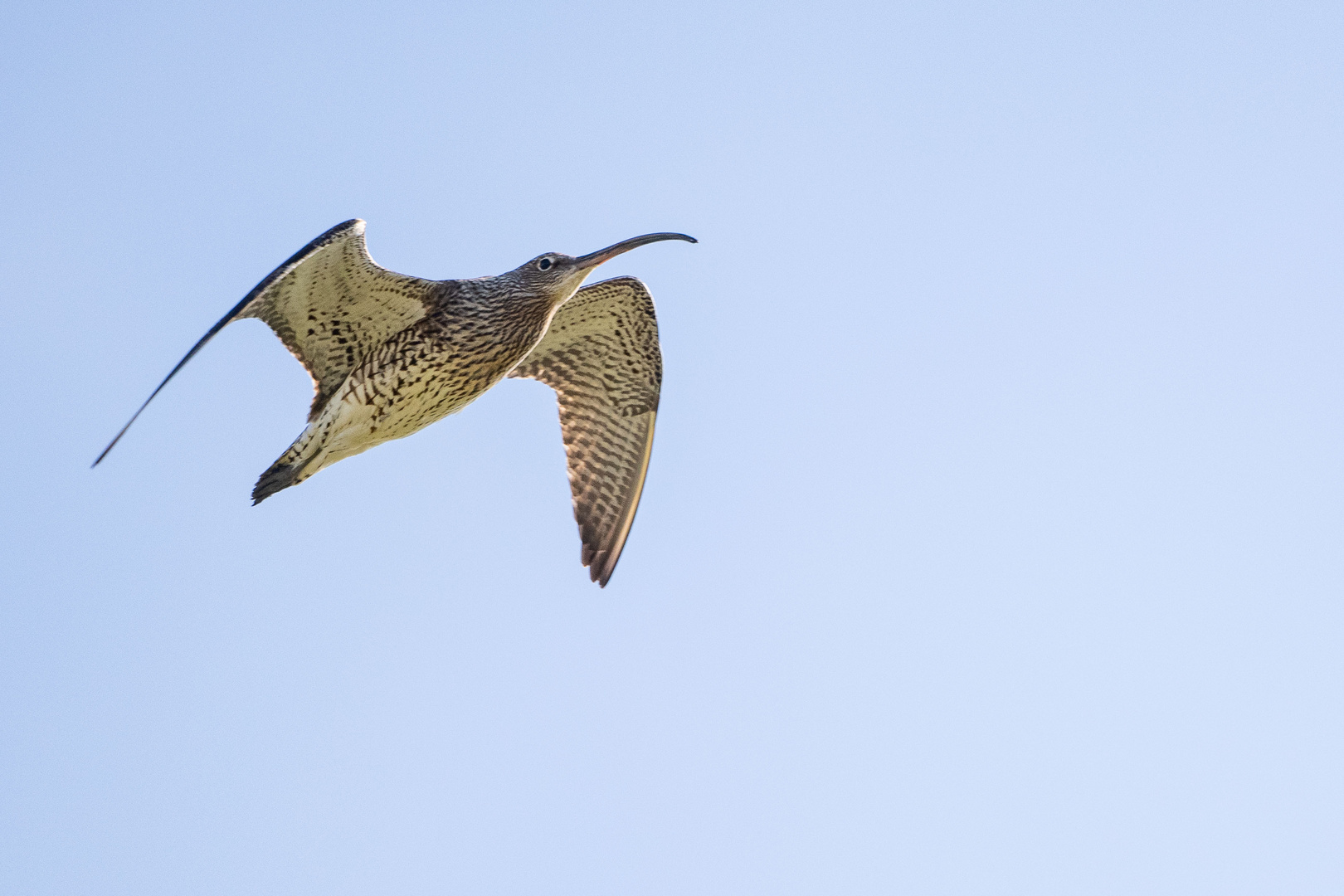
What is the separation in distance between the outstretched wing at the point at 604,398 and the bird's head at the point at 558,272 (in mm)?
1245

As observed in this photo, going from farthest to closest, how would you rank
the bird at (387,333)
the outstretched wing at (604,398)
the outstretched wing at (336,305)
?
the outstretched wing at (604,398) < the bird at (387,333) < the outstretched wing at (336,305)

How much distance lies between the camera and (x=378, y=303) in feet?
39.4

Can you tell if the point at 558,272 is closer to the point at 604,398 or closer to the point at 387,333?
the point at 387,333

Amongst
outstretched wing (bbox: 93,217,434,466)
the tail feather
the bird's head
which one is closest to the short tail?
the tail feather

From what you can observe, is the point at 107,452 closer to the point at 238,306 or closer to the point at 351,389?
the point at 238,306

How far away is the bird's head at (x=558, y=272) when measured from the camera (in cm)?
1216

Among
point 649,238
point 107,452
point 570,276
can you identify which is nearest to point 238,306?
point 107,452

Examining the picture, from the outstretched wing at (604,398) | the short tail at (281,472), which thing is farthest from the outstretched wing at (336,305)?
the outstretched wing at (604,398)

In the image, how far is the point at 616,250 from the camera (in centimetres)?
1251

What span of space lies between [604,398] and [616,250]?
220 centimetres

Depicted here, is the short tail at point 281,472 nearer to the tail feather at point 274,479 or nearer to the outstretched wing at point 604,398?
the tail feather at point 274,479

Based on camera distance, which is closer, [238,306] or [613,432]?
[238,306]

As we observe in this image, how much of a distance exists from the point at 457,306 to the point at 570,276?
39.1 inches

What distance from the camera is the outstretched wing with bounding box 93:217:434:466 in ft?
37.6
